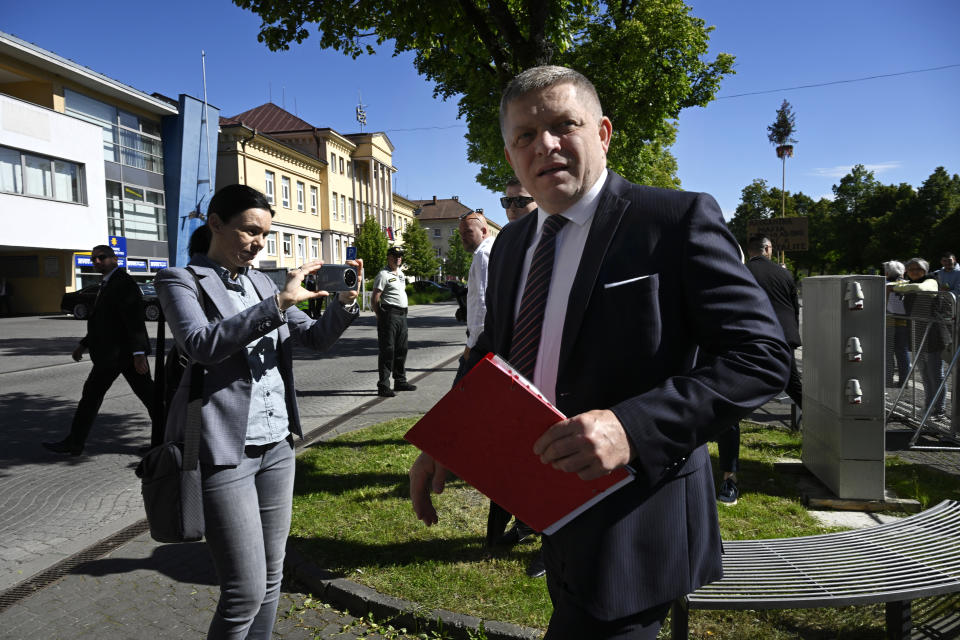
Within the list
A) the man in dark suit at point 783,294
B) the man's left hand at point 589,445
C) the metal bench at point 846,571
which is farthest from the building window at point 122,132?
the man's left hand at point 589,445

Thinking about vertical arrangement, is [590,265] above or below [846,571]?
above

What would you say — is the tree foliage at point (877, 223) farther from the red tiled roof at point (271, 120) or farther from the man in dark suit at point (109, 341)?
the man in dark suit at point (109, 341)

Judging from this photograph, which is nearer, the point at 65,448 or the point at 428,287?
the point at 65,448

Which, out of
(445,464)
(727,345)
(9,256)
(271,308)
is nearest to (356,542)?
(271,308)

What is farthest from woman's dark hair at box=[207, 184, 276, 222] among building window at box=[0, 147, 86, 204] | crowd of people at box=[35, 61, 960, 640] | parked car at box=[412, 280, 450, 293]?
parked car at box=[412, 280, 450, 293]

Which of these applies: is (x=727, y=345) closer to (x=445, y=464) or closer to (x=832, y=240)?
(x=445, y=464)

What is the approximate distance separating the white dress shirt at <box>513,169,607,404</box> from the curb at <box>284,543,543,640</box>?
195cm

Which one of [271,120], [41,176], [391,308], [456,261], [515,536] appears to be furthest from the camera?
[456,261]

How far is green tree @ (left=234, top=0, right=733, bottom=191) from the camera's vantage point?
6.25 meters

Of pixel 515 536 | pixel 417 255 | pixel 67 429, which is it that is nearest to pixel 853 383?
pixel 515 536

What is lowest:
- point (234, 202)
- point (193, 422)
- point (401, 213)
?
point (193, 422)

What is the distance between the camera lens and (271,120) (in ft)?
180

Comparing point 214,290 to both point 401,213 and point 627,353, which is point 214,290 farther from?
point 401,213

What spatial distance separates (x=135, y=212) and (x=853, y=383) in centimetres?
3793
